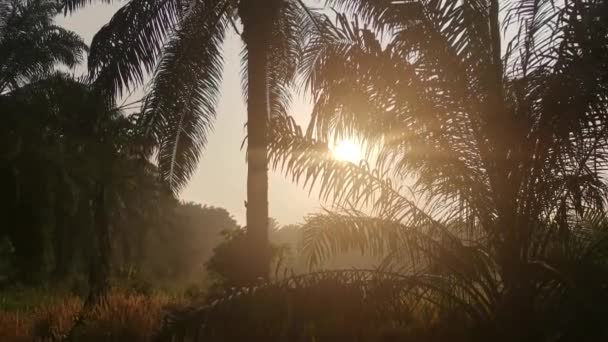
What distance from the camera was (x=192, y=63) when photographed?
11602 millimetres

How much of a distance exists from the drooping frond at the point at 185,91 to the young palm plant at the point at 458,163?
3854mm

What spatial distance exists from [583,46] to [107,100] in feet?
22.9

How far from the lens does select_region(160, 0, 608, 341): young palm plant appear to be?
7.21 metres

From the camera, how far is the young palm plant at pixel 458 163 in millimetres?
7215

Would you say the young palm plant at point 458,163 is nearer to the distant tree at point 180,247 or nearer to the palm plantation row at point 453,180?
the palm plantation row at point 453,180

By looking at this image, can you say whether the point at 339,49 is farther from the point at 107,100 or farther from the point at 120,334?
the point at 120,334

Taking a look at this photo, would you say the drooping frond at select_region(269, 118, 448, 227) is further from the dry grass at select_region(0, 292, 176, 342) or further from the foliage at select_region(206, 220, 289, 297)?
the foliage at select_region(206, 220, 289, 297)

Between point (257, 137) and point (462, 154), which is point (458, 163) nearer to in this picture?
point (462, 154)

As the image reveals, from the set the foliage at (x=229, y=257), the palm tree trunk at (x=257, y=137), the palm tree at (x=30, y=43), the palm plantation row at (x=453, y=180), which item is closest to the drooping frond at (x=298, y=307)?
the palm plantation row at (x=453, y=180)

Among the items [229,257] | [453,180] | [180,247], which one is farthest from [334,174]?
[180,247]

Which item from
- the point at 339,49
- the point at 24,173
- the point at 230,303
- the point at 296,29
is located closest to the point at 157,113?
the point at 296,29

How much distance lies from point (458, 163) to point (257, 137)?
11.7 ft

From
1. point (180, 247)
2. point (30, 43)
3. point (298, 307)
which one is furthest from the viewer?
point (180, 247)

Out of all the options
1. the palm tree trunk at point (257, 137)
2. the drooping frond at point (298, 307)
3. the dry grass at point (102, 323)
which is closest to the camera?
the drooping frond at point (298, 307)
